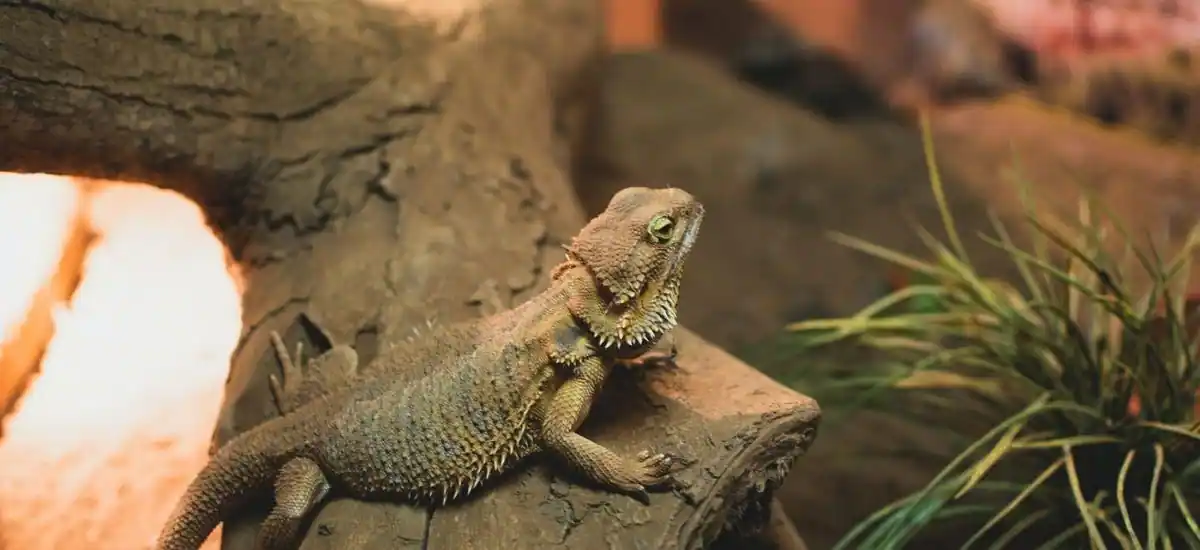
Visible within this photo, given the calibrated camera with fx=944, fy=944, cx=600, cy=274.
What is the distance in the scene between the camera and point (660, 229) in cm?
200

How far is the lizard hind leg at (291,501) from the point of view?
1956 millimetres

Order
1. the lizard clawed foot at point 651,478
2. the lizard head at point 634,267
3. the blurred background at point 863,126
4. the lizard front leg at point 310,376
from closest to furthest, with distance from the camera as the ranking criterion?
the lizard clawed foot at point 651,478 → the lizard head at point 634,267 → the lizard front leg at point 310,376 → the blurred background at point 863,126

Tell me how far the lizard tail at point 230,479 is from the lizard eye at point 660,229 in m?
0.87

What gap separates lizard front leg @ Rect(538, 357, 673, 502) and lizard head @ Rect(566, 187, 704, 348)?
0.10 meters

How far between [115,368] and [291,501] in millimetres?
947

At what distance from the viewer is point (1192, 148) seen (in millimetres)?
4719

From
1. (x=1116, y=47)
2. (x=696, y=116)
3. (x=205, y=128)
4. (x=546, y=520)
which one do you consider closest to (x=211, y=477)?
(x=546, y=520)

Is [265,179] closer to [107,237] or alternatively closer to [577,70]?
[107,237]

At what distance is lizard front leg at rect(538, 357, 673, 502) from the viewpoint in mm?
1893

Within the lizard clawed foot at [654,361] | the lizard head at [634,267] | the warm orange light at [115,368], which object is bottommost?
the warm orange light at [115,368]

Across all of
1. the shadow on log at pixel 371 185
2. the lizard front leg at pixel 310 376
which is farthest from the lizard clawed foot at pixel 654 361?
the lizard front leg at pixel 310 376

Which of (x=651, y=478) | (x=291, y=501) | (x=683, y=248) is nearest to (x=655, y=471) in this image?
(x=651, y=478)

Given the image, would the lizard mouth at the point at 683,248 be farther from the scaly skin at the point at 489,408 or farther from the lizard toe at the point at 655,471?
the lizard toe at the point at 655,471

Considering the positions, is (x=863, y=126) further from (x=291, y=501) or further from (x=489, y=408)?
(x=291, y=501)
